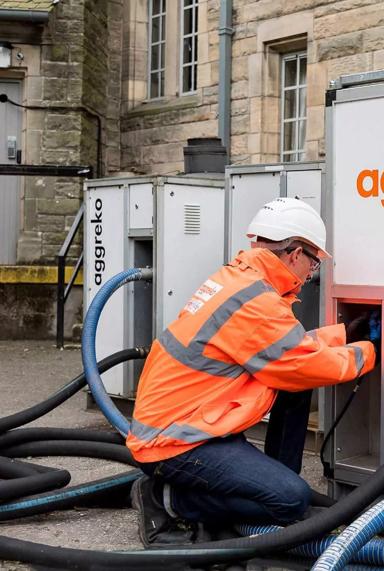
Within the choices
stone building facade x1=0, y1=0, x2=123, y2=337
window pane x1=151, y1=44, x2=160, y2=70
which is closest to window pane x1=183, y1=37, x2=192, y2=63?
window pane x1=151, y1=44, x2=160, y2=70

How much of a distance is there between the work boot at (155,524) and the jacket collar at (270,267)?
3.40 ft

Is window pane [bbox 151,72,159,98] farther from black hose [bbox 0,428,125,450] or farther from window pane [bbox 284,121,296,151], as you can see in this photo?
black hose [bbox 0,428,125,450]

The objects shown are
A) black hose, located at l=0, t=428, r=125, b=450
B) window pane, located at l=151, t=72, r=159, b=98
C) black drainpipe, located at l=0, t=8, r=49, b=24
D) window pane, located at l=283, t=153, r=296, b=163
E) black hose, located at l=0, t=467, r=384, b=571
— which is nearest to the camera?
black hose, located at l=0, t=467, r=384, b=571

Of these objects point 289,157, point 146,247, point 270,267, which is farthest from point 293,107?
point 270,267

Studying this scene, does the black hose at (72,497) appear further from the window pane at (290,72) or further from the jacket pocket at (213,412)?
the window pane at (290,72)

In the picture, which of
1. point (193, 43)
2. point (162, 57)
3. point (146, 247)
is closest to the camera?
point (146, 247)

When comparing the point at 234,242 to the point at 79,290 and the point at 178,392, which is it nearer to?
the point at 178,392

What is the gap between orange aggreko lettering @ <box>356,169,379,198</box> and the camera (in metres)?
4.72

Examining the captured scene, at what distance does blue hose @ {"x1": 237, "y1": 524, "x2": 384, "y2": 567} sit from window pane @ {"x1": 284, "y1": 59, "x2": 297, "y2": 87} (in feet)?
28.9

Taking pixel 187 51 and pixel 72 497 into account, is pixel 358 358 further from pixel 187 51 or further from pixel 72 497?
pixel 187 51

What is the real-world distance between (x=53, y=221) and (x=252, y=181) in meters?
7.03

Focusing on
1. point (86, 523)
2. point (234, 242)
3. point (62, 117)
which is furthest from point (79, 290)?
point (86, 523)

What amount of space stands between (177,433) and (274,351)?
53 centimetres

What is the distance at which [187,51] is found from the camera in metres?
14.1
